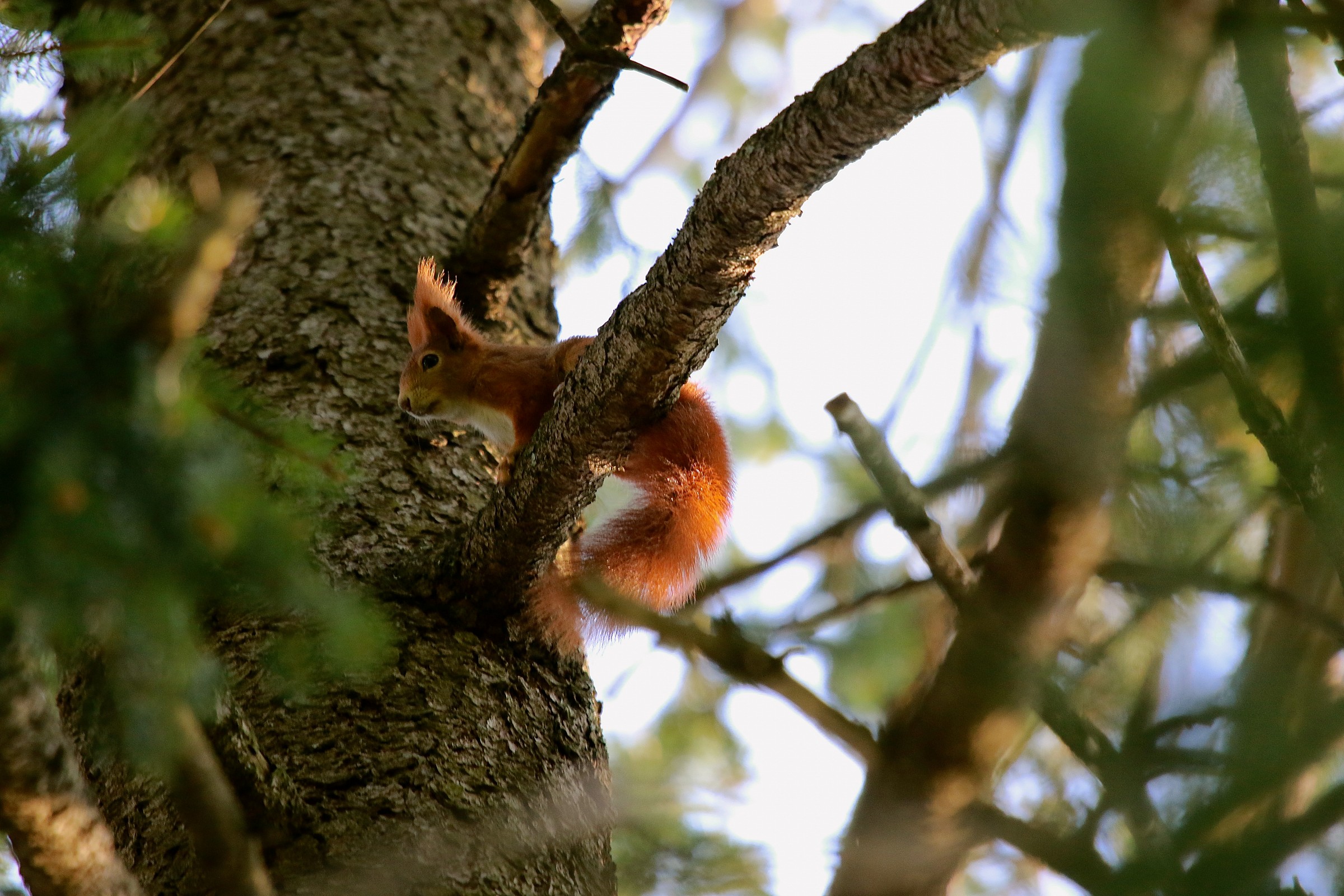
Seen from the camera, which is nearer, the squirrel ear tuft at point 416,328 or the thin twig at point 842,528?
the thin twig at point 842,528

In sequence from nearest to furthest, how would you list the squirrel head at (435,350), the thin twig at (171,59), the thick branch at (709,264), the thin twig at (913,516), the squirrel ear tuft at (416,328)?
the thick branch at (709,264), the thin twig at (913,516), the thin twig at (171,59), the squirrel head at (435,350), the squirrel ear tuft at (416,328)

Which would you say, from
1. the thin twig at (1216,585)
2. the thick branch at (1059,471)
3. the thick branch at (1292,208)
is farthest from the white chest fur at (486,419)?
the thick branch at (1292,208)

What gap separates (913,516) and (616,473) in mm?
547

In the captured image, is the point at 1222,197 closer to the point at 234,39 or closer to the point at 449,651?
the point at 449,651

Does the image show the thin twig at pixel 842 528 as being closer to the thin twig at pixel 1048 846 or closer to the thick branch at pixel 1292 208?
the thin twig at pixel 1048 846

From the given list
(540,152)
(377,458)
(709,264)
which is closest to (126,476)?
(709,264)

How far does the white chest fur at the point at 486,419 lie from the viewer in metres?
2.27

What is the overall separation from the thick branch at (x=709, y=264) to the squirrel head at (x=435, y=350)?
1.86 ft

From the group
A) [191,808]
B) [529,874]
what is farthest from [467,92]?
[191,808]

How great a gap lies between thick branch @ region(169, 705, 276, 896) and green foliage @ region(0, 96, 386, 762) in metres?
0.05

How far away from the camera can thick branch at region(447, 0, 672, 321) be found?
1.87 meters

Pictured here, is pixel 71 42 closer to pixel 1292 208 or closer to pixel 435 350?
pixel 435 350

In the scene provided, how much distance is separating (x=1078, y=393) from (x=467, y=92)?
200 centimetres

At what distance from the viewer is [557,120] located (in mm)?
2039
